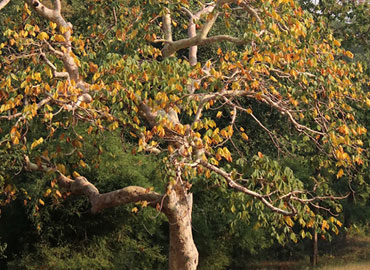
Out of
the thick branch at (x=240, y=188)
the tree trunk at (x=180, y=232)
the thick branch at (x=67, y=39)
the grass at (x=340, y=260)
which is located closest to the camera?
the thick branch at (x=240, y=188)

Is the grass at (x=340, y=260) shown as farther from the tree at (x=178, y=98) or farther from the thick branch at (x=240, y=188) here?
Answer: the thick branch at (x=240, y=188)

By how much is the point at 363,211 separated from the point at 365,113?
313 inches

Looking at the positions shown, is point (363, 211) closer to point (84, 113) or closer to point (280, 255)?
point (280, 255)

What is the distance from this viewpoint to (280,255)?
30453 millimetres

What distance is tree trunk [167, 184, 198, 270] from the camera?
1182 cm

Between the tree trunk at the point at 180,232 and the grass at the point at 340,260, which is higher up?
the tree trunk at the point at 180,232

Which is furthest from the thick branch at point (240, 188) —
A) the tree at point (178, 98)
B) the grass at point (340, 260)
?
the grass at point (340, 260)

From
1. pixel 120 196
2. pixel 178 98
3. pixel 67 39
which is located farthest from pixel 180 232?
pixel 67 39

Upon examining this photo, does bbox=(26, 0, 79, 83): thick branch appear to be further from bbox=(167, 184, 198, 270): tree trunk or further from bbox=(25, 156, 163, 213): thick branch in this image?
bbox=(167, 184, 198, 270): tree trunk

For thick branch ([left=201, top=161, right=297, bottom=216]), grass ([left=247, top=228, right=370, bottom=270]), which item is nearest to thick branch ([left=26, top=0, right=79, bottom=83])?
thick branch ([left=201, top=161, right=297, bottom=216])

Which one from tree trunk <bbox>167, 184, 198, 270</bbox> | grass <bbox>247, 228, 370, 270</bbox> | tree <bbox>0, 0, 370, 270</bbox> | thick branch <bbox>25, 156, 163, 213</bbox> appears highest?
tree <bbox>0, 0, 370, 270</bbox>

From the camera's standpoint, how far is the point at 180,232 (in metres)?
11.9

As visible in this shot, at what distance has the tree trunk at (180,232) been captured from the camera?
38.8 feet

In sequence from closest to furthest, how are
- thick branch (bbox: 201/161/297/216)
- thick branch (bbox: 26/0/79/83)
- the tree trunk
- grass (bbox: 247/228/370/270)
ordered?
thick branch (bbox: 201/161/297/216) → thick branch (bbox: 26/0/79/83) → the tree trunk → grass (bbox: 247/228/370/270)
